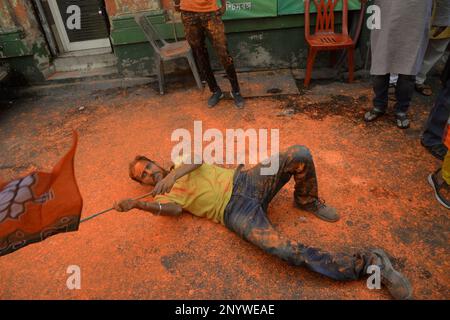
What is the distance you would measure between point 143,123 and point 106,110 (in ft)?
2.76

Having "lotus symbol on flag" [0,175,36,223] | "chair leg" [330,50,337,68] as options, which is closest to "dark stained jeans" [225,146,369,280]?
"lotus symbol on flag" [0,175,36,223]

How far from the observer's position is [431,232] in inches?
110

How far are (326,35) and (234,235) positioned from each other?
3.71 metres

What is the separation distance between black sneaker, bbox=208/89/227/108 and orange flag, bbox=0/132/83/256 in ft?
10.2

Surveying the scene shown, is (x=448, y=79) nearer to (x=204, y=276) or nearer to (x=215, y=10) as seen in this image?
(x=215, y=10)

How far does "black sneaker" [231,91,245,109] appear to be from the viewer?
491 centimetres

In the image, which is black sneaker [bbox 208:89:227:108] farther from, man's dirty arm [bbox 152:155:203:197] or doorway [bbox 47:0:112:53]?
doorway [bbox 47:0:112:53]

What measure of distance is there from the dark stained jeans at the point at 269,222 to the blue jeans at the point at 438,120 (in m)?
1.70

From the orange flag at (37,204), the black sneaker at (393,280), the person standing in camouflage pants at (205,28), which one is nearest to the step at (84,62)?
the person standing in camouflage pants at (205,28)

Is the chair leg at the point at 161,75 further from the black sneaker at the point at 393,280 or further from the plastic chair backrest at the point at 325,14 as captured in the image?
the black sneaker at the point at 393,280

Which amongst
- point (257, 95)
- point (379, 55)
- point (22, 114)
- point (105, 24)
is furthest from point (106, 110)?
point (379, 55)

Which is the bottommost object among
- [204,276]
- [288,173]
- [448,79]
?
[204,276]

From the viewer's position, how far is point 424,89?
4.79 metres

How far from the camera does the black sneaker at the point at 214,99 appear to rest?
500 cm
